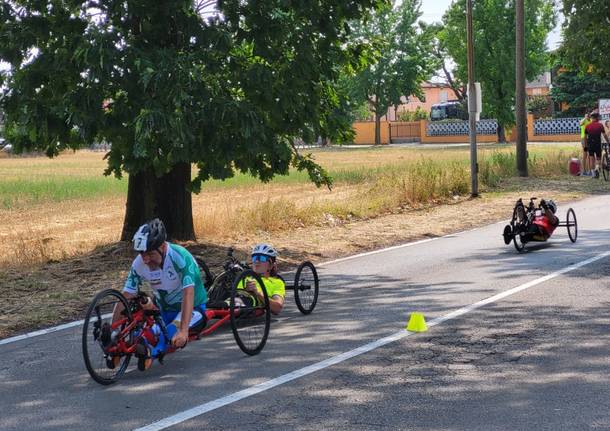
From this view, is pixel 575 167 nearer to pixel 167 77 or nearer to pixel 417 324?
pixel 167 77

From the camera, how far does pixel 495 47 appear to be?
241 ft

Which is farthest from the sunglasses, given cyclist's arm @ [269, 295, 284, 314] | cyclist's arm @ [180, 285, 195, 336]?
cyclist's arm @ [180, 285, 195, 336]

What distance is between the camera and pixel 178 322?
7613 millimetres

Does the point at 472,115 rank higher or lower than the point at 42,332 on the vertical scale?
higher

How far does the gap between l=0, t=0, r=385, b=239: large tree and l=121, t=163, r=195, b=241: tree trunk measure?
1.33 m

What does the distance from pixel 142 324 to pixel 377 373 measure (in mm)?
1788

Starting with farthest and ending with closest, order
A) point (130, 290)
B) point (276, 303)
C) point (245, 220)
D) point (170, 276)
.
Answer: point (245, 220), point (276, 303), point (170, 276), point (130, 290)

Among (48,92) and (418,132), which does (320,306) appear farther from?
(418,132)

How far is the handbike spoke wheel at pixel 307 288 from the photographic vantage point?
33.3ft

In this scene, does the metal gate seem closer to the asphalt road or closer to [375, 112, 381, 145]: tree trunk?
[375, 112, 381, 145]: tree trunk

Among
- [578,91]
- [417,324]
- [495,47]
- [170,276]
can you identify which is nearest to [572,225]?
[417,324]

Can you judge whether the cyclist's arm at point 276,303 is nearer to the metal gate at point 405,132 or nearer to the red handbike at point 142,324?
the red handbike at point 142,324

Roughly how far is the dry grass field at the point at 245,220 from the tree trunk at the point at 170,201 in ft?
1.69

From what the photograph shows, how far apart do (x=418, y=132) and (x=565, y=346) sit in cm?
8742
